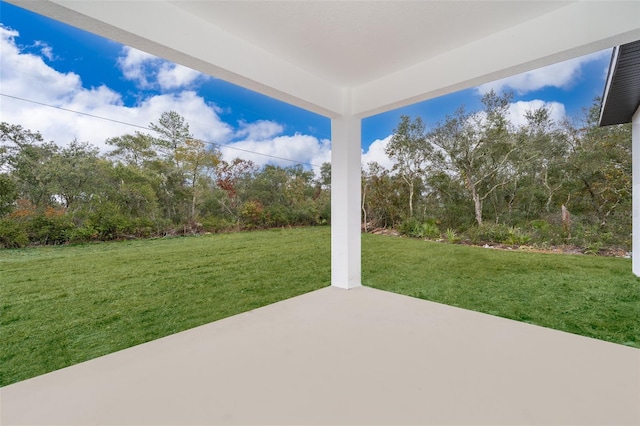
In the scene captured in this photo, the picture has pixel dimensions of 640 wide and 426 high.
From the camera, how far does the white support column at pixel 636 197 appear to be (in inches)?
125

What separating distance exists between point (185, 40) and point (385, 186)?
374 cm

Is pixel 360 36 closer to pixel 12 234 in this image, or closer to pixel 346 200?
pixel 346 200

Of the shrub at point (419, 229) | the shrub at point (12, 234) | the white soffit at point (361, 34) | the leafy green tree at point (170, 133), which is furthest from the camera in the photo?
the shrub at point (419, 229)

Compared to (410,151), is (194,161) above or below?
below

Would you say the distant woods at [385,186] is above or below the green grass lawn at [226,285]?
above

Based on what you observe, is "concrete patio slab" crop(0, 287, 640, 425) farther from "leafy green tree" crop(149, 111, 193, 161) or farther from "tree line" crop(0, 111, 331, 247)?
"leafy green tree" crop(149, 111, 193, 161)

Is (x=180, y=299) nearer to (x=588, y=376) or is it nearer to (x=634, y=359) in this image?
(x=588, y=376)

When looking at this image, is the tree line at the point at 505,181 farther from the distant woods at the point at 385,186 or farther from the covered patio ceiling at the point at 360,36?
the covered patio ceiling at the point at 360,36

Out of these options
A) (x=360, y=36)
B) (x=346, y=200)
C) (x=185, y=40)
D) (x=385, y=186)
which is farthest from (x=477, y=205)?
(x=185, y=40)

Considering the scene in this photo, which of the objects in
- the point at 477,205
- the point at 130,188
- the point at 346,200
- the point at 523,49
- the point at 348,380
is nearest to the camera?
the point at 348,380

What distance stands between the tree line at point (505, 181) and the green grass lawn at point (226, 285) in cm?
32

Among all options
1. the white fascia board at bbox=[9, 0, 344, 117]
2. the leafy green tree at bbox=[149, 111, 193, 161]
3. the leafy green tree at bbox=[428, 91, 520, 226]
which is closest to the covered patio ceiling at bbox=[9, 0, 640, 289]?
the white fascia board at bbox=[9, 0, 344, 117]

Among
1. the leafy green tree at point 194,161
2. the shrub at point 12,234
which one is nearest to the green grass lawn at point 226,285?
the shrub at point 12,234

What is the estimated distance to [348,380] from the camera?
192 cm
